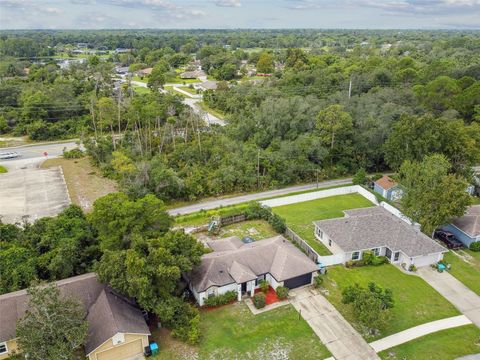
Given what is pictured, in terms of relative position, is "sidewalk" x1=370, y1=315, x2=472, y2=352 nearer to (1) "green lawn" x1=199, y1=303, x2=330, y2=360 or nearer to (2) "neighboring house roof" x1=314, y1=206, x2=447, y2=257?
(1) "green lawn" x1=199, y1=303, x2=330, y2=360

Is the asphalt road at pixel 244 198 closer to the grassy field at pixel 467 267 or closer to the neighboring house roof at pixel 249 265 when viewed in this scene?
the neighboring house roof at pixel 249 265

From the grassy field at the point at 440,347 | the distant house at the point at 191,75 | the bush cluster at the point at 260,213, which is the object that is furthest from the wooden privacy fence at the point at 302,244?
the distant house at the point at 191,75

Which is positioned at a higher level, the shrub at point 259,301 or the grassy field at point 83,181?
the shrub at point 259,301

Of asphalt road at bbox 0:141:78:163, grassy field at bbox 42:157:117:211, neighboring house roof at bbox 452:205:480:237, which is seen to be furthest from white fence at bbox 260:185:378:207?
asphalt road at bbox 0:141:78:163

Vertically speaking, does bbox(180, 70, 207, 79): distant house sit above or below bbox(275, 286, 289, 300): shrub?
above

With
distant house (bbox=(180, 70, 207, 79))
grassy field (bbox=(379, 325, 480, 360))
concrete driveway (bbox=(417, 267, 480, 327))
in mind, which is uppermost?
distant house (bbox=(180, 70, 207, 79))

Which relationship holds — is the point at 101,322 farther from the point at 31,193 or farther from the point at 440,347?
the point at 31,193

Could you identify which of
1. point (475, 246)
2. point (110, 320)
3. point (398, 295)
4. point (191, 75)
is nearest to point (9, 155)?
point (110, 320)
